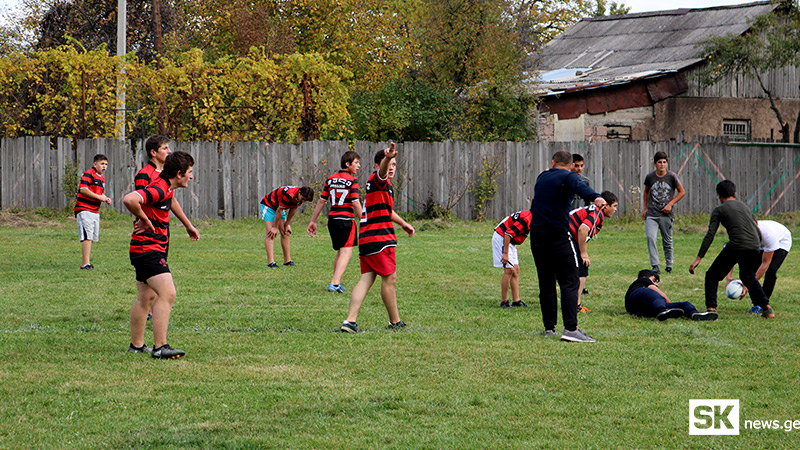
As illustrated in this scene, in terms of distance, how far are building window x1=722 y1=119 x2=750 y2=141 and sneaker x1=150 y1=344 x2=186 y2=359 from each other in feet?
85.7

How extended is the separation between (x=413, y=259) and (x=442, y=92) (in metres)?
16.2

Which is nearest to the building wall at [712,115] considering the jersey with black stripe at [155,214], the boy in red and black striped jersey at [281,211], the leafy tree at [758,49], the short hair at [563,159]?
the leafy tree at [758,49]

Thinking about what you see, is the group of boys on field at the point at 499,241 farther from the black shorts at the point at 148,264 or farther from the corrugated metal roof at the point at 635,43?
the corrugated metal roof at the point at 635,43

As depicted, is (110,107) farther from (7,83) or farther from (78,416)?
(78,416)

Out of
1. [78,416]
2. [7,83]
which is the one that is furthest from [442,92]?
[78,416]

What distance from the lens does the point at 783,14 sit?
27.8 meters

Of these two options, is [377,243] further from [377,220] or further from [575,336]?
[575,336]

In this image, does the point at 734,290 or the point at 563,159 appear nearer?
the point at 563,159

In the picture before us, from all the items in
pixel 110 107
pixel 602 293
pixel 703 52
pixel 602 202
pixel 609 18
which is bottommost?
pixel 602 293

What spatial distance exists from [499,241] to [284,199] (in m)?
4.25

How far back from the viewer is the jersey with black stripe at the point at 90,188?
513 inches

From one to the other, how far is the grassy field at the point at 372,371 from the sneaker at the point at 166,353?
112 mm

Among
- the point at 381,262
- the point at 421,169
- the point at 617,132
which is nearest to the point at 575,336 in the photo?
the point at 381,262

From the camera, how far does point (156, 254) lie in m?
7.02
